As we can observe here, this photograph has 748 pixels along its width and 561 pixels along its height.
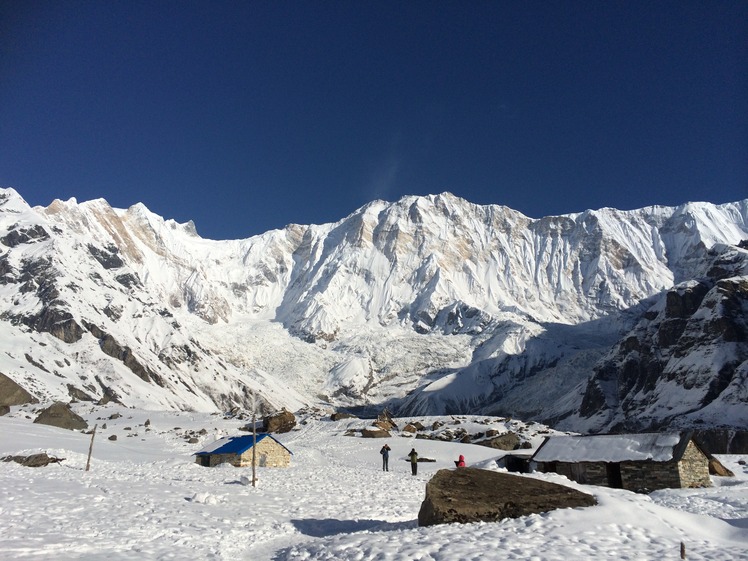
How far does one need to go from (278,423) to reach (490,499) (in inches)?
2918

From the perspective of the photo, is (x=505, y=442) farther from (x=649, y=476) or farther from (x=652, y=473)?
A: (x=652, y=473)

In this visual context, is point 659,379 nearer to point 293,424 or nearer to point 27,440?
point 293,424

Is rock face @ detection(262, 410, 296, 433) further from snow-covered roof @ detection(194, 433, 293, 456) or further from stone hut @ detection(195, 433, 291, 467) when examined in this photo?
stone hut @ detection(195, 433, 291, 467)

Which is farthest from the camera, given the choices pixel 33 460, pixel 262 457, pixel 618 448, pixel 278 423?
pixel 278 423

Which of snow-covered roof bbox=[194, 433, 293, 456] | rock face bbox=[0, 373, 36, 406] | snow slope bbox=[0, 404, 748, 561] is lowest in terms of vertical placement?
snow slope bbox=[0, 404, 748, 561]

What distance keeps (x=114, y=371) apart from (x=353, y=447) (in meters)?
147

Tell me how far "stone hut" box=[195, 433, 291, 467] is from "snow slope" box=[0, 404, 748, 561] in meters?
7.01

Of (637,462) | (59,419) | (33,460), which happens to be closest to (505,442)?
(637,462)

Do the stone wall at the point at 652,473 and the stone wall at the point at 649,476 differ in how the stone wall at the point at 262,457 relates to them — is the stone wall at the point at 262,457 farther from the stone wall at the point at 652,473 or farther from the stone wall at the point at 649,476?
the stone wall at the point at 649,476

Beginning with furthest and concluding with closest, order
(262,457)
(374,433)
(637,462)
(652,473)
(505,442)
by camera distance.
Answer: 1. (374,433)
2. (505,442)
3. (262,457)
4. (637,462)
5. (652,473)

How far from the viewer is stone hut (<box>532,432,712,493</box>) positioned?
107ft

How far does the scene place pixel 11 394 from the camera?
100 meters

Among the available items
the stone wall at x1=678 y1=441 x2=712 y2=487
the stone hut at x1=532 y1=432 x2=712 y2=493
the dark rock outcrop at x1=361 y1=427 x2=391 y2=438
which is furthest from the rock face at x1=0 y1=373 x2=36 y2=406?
the stone wall at x1=678 y1=441 x2=712 y2=487

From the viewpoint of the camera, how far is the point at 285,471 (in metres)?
41.8
